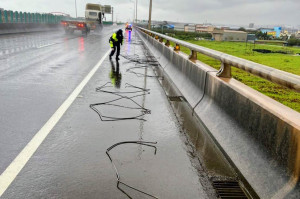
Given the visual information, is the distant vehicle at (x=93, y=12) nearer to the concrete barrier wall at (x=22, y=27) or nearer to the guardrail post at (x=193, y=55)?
the concrete barrier wall at (x=22, y=27)

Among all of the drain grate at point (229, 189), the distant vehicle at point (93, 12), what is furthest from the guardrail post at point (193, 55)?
the distant vehicle at point (93, 12)

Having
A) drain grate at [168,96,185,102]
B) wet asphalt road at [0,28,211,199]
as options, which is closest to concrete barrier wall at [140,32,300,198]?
wet asphalt road at [0,28,211,199]

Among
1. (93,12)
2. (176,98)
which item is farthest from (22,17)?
(176,98)

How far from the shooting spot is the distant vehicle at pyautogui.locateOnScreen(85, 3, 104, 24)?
5456 centimetres

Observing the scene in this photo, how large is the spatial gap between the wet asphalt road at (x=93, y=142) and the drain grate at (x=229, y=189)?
20 centimetres

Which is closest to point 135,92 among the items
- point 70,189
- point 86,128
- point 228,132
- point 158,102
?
point 158,102

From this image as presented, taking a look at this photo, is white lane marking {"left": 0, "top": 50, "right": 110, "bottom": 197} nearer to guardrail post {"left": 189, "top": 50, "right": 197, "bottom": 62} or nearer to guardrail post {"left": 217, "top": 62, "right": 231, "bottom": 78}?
guardrail post {"left": 217, "top": 62, "right": 231, "bottom": 78}

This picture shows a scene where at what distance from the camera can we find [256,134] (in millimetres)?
3621

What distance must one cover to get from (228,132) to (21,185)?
9.05ft

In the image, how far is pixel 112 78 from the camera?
10484 millimetres

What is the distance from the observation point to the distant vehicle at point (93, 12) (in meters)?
54.6

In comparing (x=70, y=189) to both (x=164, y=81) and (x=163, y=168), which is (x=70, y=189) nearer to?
(x=163, y=168)

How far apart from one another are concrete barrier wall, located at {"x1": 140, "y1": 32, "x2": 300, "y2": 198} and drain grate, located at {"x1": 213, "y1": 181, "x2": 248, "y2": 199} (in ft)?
0.48

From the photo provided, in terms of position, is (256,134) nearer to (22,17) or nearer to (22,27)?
(22,27)
